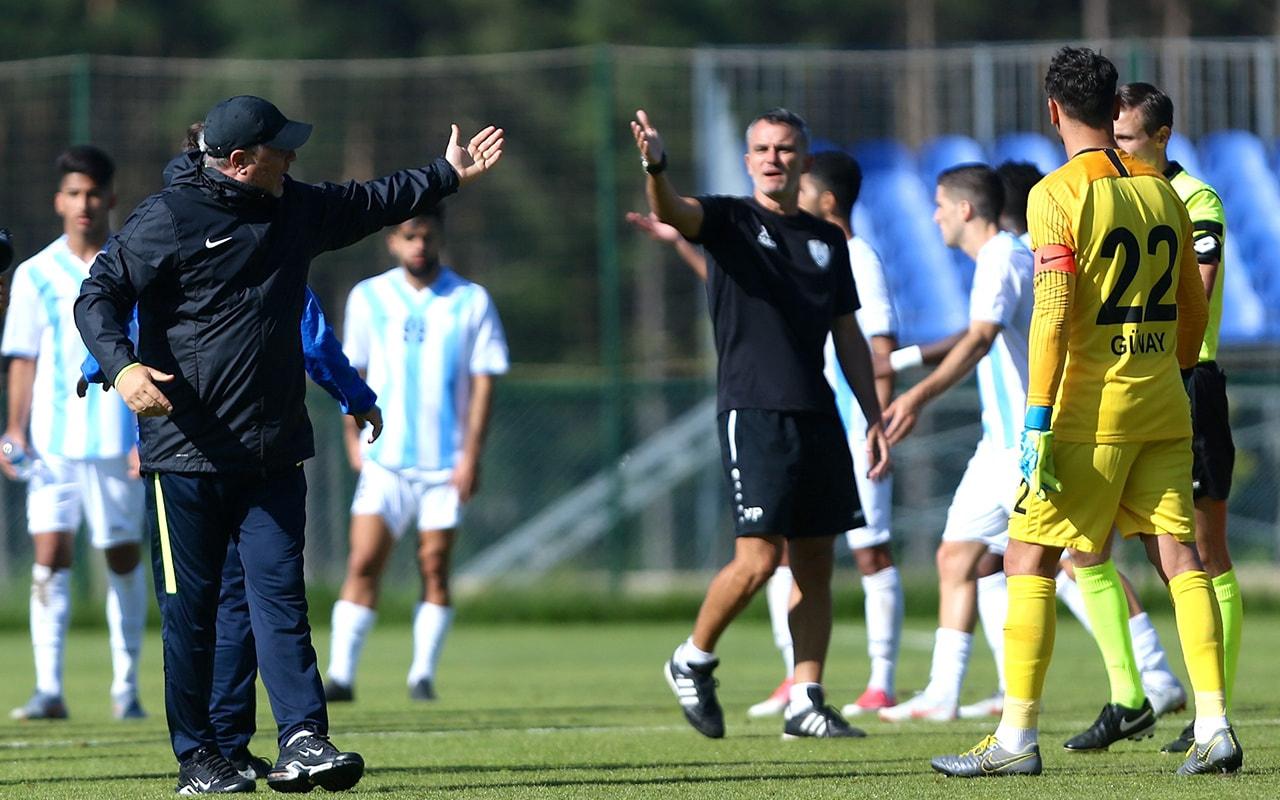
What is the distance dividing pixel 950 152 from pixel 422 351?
10.7 m

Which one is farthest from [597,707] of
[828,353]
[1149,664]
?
[1149,664]

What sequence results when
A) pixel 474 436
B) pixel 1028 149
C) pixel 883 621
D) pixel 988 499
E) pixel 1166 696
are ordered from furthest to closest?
pixel 1028 149, pixel 474 436, pixel 883 621, pixel 988 499, pixel 1166 696

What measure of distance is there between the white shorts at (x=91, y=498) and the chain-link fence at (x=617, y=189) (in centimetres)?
797

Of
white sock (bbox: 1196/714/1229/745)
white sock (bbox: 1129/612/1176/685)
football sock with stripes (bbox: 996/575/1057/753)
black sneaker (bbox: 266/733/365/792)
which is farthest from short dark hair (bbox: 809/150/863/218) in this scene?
black sneaker (bbox: 266/733/365/792)

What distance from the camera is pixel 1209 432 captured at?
24.0 ft

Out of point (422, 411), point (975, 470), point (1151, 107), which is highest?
point (1151, 107)

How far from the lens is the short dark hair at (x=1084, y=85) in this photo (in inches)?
249

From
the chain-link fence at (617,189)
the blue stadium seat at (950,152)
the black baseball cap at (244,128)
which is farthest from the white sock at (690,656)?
the blue stadium seat at (950,152)

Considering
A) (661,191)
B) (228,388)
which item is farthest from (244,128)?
(661,191)

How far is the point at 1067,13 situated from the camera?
1503 inches

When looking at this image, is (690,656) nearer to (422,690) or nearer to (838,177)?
(838,177)

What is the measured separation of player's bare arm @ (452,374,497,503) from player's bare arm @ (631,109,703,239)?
3293 millimetres

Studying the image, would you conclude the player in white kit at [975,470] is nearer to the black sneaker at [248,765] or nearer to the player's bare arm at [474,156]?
the player's bare arm at [474,156]

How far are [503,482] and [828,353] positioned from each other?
10807 mm
